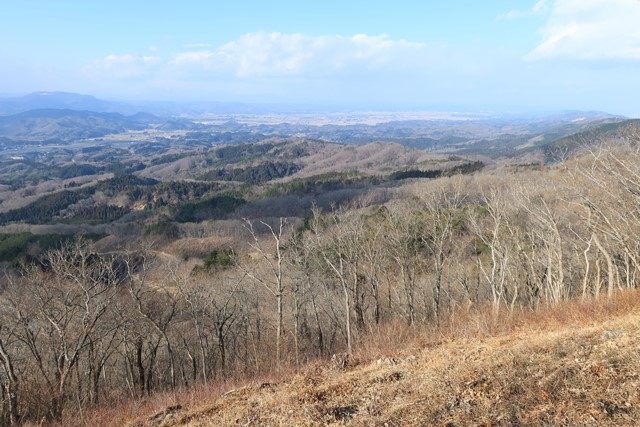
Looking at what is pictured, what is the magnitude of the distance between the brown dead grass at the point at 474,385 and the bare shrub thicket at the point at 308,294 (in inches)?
261

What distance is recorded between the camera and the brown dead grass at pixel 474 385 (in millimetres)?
6852

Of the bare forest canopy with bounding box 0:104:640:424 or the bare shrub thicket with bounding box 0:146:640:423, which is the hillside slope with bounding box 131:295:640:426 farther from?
the bare shrub thicket with bounding box 0:146:640:423

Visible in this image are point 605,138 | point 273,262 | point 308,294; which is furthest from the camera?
point 273,262

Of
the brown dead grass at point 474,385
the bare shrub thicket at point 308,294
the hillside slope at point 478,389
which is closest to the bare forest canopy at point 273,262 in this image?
the bare shrub thicket at point 308,294

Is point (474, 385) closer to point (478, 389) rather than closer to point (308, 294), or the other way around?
point (478, 389)

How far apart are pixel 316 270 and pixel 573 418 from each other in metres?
30.3

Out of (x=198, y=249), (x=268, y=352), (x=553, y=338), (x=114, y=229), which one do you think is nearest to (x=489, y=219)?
(x=268, y=352)

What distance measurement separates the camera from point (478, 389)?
25.2 feet

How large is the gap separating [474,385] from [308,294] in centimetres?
→ 2413

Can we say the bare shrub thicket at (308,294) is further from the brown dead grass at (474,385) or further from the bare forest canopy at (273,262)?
the brown dead grass at (474,385)

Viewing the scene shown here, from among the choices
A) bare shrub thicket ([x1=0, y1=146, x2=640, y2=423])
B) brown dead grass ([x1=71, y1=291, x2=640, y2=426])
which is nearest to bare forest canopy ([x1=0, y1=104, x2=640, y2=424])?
bare shrub thicket ([x1=0, y1=146, x2=640, y2=423])

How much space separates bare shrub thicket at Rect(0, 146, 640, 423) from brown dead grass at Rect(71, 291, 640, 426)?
21.7 ft

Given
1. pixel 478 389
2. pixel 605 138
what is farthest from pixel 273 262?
pixel 478 389

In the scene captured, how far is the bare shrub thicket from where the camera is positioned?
17891mm
